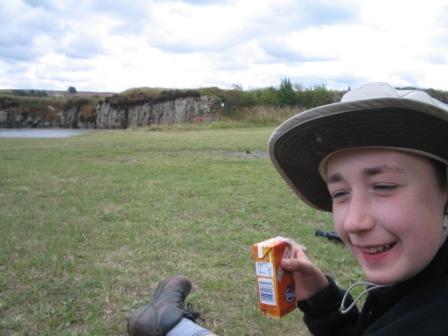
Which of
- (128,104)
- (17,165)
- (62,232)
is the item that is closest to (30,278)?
(62,232)

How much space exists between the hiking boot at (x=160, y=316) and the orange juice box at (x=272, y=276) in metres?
0.84

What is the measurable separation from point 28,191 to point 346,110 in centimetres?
699

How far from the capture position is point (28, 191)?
7.44m

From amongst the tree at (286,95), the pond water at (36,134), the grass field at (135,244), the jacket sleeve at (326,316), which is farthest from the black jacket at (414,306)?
the tree at (286,95)

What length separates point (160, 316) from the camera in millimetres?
2607

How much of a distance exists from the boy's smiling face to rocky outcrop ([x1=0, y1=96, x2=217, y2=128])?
112 ft

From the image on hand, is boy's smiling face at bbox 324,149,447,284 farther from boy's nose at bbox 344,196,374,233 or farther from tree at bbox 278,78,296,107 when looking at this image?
tree at bbox 278,78,296,107

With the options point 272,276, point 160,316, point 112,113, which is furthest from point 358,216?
point 112,113

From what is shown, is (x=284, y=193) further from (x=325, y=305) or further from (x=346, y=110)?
(x=346, y=110)

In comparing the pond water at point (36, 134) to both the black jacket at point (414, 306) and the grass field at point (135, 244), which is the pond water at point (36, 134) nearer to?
the grass field at point (135, 244)

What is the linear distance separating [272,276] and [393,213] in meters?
0.70

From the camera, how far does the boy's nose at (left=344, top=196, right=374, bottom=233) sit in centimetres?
129

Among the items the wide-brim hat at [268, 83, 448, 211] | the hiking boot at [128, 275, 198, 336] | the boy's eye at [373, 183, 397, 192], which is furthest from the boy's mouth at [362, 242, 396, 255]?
the hiking boot at [128, 275, 198, 336]

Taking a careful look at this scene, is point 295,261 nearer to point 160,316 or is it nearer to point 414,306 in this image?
point 414,306
